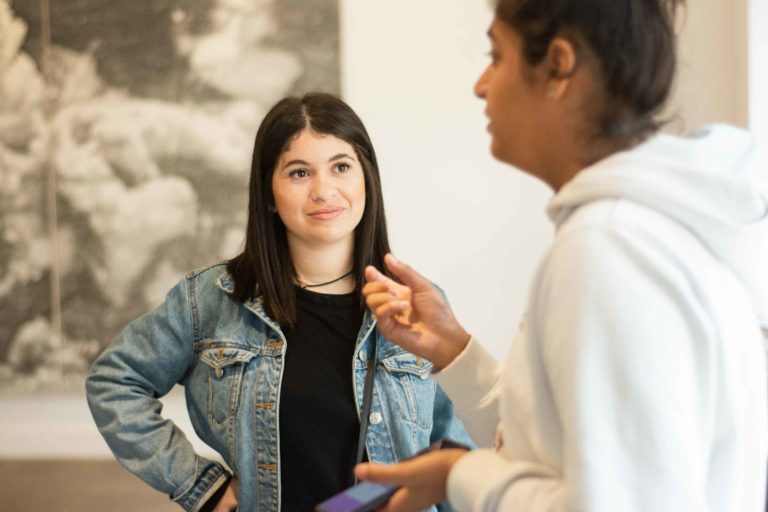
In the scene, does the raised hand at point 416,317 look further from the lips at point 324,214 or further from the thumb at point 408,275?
the lips at point 324,214

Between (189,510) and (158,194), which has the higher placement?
(158,194)

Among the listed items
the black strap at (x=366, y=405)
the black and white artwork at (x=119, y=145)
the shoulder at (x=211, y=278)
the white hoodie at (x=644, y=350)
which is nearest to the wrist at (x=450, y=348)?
the white hoodie at (x=644, y=350)

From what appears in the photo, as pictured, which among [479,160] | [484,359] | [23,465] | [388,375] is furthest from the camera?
[23,465]

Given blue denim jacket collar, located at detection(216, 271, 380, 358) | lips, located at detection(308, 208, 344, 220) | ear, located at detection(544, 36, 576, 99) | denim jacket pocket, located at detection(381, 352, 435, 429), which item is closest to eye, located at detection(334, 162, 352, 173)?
lips, located at detection(308, 208, 344, 220)

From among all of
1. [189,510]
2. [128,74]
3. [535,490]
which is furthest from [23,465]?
[535,490]

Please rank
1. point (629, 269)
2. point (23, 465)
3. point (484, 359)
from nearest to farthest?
1. point (629, 269)
2. point (484, 359)
3. point (23, 465)

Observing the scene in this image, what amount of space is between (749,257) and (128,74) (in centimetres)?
266

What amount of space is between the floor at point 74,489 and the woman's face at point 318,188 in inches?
63.8

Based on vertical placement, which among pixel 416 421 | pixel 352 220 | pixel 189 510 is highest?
pixel 352 220

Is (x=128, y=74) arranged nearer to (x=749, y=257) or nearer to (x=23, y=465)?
(x=23, y=465)

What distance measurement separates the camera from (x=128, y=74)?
303cm

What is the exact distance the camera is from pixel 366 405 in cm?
162

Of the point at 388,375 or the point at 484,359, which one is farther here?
the point at 388,375

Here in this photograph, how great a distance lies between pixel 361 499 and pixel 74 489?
94.5 inches
